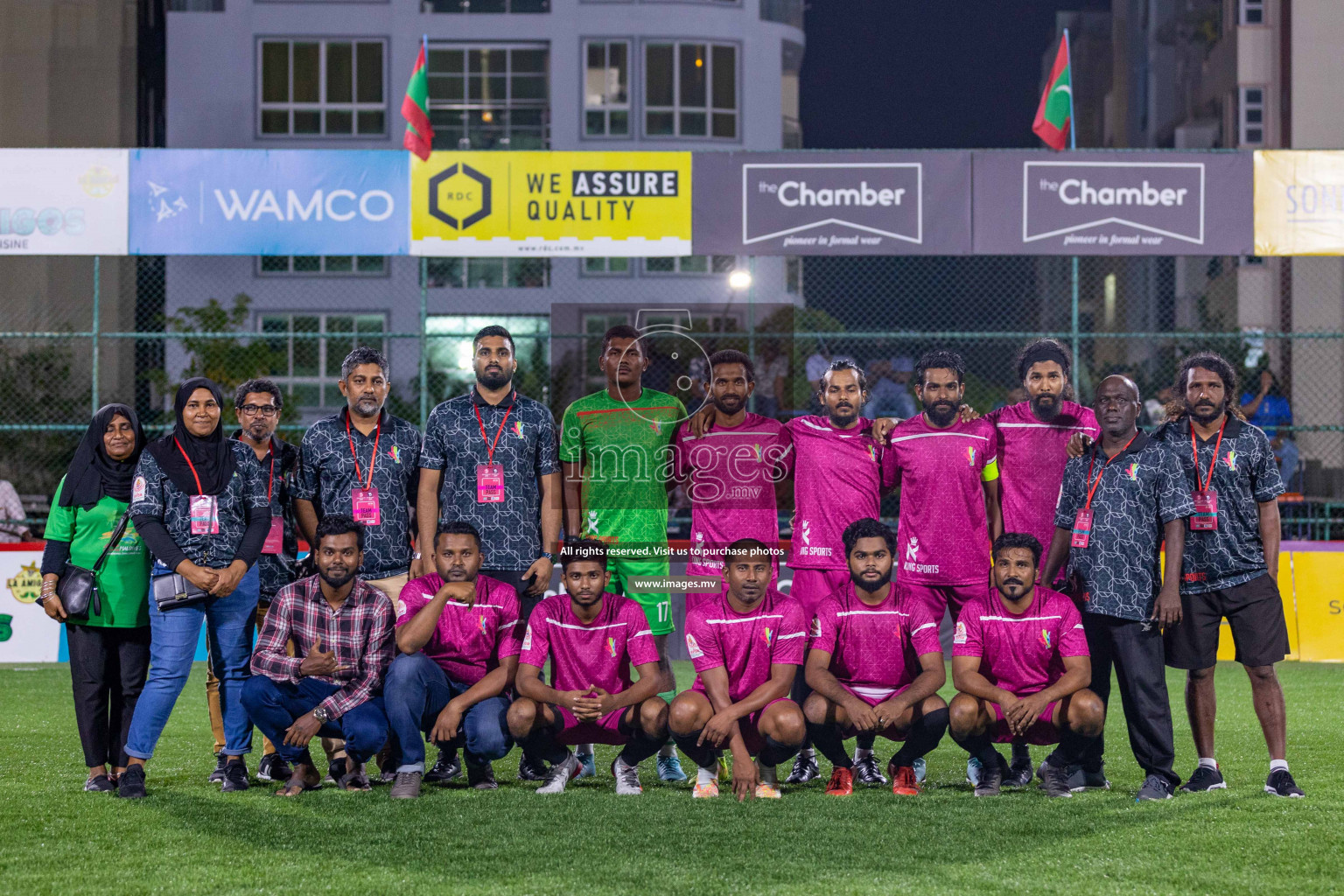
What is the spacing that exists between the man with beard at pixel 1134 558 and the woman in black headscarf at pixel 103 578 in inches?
173

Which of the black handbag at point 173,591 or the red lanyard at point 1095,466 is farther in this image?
the red lanyard at point 1095,466

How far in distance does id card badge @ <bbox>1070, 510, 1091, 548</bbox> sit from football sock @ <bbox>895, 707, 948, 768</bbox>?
39.5 inches

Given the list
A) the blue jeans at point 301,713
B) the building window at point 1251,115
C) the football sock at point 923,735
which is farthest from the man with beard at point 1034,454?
the building window at point 1251,115

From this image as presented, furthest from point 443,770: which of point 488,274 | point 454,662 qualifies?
point 488,274

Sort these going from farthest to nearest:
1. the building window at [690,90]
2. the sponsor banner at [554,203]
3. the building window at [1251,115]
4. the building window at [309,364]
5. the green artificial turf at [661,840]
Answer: the building window at [1251,115], the building window at [690,90], the building window at [309,364], the sponsor banner at [554,203], the green artificial turf at [661,840]

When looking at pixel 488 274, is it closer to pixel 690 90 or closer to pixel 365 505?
pixel 690 90

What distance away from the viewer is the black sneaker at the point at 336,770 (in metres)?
6.44

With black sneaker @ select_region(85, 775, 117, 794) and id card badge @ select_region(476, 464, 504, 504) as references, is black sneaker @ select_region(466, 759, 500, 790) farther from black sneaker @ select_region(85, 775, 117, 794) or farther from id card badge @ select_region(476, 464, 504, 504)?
black sneaker @ select_region(85, 775, 117, 794)

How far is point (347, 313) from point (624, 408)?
71.6ft

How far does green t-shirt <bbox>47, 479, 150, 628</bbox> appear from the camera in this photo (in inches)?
248

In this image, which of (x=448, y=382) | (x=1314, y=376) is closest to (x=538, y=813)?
(x=448, y=382)

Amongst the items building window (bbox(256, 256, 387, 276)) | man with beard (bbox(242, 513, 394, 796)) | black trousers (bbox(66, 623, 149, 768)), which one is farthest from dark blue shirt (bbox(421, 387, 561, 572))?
building window (bbox(256, 256, 387, 276))

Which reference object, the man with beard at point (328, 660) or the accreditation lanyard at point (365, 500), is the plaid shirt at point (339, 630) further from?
the accreditation lanyard at point (365, 500)

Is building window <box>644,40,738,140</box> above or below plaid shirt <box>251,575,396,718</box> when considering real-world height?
above
